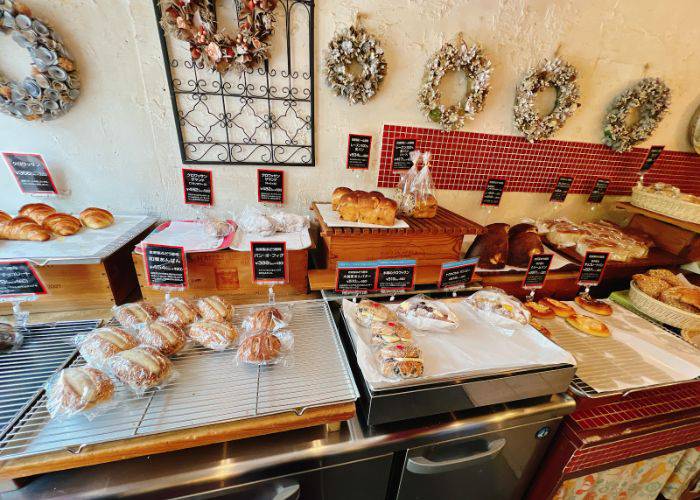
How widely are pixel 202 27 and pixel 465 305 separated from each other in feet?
5.79

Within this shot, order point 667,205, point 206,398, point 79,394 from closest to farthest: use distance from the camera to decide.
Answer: point 79,394 → point 206,398 → point 667,205

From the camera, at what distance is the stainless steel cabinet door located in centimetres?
105

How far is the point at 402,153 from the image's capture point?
69.3 inches

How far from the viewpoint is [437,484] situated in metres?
1.13

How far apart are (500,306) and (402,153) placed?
40.9 inches

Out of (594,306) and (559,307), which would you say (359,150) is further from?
(594,306)

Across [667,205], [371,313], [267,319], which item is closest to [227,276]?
[267,319]

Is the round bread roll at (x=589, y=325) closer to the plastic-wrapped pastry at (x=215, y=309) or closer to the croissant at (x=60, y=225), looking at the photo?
the plastic-wrapped pastry at (x=215, y=309)

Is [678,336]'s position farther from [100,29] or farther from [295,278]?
[100,29]

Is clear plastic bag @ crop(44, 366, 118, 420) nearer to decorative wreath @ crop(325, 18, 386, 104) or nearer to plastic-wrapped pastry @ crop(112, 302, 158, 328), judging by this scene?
A: plastic-wrapped pastry @ crop(112, 302, 158, 328)

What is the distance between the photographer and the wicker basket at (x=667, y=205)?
1671 mm

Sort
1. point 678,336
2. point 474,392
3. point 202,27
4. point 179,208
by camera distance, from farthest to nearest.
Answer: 1. point 179,208
2. point 678,336
3. point 202,27
4. point 474,392

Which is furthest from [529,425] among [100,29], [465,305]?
[100,29]

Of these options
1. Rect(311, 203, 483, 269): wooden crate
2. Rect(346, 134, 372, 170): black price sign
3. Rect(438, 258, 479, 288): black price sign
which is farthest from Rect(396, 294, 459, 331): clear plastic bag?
Rect(346, 134, 372, 170): black price sign
